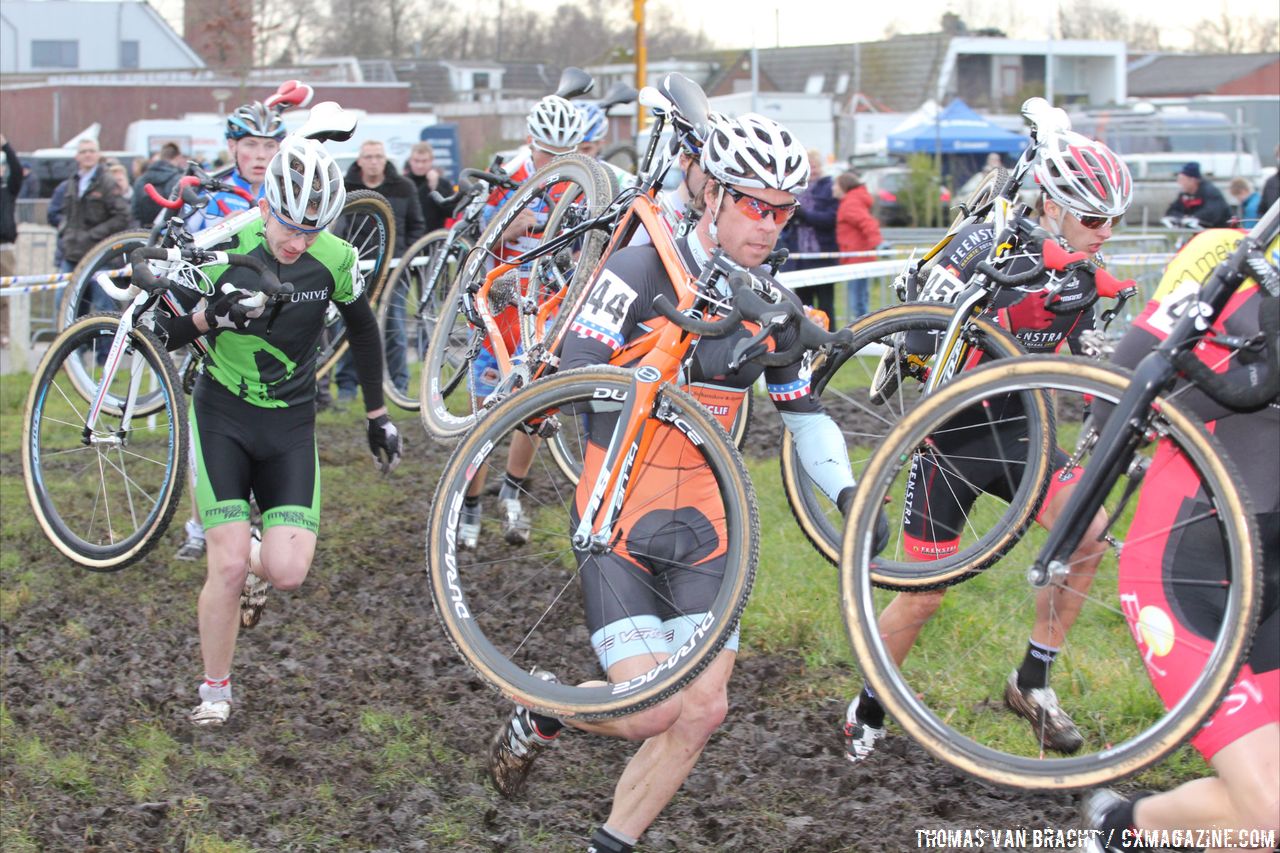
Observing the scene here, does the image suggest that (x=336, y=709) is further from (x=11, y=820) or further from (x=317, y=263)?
(x=317, y=263)

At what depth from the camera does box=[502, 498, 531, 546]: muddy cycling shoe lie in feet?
29.7

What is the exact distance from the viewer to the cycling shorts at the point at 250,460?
20.5ft

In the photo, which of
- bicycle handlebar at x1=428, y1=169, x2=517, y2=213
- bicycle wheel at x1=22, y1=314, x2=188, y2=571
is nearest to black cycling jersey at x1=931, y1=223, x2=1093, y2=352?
bicycle handlebar at x1=428, y1=169, x2=517, y2=213

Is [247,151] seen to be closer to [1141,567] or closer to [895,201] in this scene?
[1141,567]

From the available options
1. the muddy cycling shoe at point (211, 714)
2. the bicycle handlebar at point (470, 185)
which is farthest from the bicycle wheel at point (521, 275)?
Answer: the muddy cycling shoe at point (211, 714)

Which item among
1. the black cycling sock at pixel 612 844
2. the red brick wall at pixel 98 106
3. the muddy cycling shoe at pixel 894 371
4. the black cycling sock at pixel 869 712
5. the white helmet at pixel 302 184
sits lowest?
the black cycling sock at pixel 612 844

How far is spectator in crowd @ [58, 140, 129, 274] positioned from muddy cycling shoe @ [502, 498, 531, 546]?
7560 millimetres

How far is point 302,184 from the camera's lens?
5996 mm

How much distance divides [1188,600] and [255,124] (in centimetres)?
636

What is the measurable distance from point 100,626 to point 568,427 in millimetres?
5051

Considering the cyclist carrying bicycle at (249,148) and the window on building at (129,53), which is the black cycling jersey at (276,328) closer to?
the cyclist carrying bicycle at (249,148)

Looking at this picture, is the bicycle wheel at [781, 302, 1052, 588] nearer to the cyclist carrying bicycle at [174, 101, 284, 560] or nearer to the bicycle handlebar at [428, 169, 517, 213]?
the bicycle handlebar at [428, 169, 517, 213]

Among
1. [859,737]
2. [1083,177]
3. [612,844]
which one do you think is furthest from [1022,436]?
[612,844]

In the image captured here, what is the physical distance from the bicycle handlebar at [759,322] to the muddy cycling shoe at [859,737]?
6.50ft
